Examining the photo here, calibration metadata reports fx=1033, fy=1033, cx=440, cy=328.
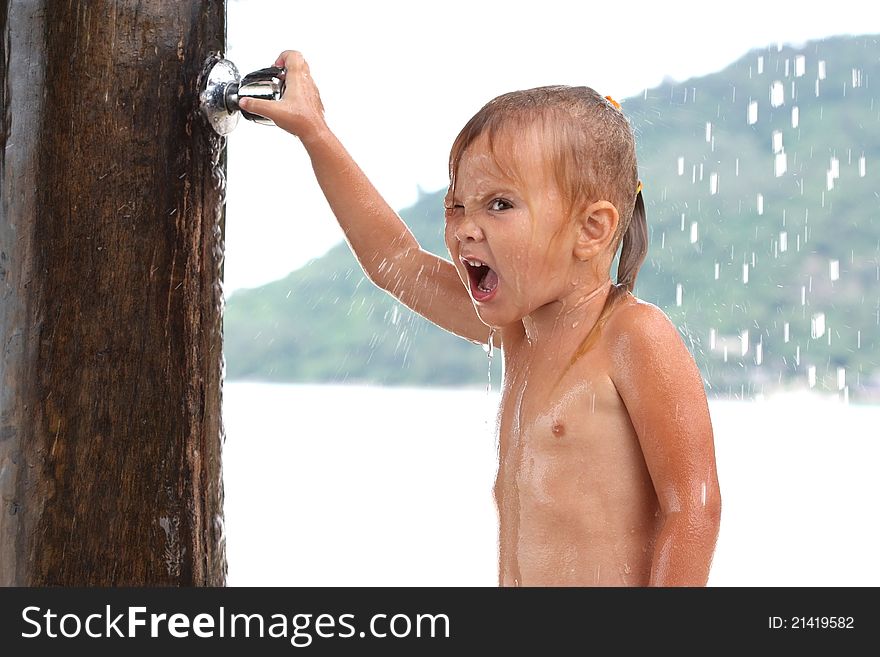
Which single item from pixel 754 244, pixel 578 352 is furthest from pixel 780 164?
pixel 578 352

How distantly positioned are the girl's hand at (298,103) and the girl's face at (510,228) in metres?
0.33

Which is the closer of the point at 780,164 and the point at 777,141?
the point at 777,141

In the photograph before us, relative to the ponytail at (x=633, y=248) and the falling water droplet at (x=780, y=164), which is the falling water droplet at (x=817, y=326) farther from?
the ponytail at (x=633, y=248)

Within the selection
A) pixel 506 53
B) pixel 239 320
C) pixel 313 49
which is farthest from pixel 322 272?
pixel 506 53

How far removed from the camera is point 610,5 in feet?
59.7

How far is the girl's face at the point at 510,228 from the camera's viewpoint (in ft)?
6.00

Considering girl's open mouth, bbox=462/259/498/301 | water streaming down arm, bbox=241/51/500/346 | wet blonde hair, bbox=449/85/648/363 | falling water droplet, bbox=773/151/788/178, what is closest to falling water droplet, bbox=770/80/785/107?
falling water droplet, bbox=773/151/788/178

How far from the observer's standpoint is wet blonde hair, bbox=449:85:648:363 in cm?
184

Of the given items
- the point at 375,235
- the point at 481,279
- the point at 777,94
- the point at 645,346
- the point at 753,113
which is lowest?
the point at 645,346

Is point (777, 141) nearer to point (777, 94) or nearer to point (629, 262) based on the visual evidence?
point (777, 94)

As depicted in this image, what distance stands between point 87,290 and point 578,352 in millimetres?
878

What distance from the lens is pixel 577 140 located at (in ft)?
6.04

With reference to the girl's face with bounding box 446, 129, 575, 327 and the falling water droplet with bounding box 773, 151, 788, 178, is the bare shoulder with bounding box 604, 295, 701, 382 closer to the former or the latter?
the girl's face with bounding box 446, 129, 575, 327

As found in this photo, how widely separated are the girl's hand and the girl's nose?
38 cm
